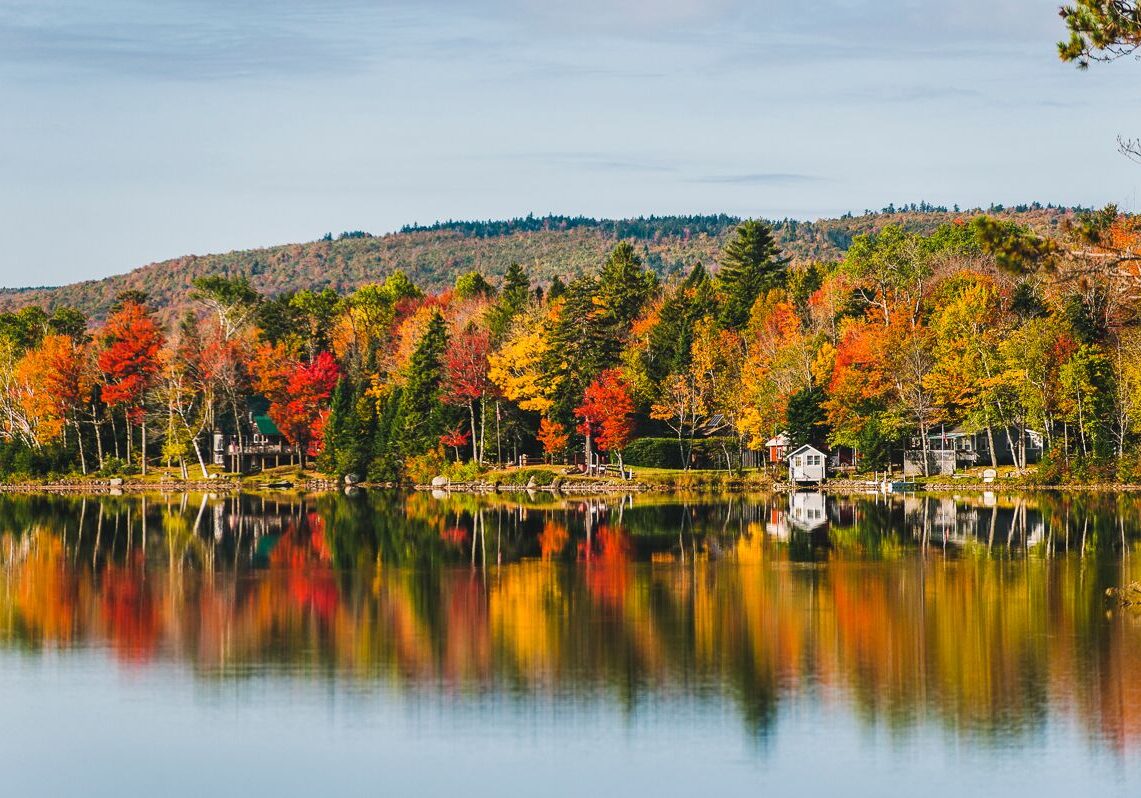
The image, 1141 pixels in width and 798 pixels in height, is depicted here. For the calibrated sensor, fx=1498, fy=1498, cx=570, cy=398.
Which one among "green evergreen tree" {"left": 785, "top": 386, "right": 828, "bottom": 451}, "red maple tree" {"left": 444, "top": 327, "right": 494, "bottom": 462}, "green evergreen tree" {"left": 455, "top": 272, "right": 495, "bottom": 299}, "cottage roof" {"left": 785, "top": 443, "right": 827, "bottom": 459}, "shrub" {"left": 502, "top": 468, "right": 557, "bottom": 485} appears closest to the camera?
"cottage roof" {"left": 785, "top": 443, "right": 827, "bottom": 459}

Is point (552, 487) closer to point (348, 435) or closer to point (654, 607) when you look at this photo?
point (348, 435)

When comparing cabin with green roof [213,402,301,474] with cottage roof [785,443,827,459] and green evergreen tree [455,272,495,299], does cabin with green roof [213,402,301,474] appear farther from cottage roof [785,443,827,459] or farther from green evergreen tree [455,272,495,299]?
cottage roof [785,443,827,459]

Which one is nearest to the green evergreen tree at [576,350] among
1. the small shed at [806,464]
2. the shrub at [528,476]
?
the shrub at [528,476]

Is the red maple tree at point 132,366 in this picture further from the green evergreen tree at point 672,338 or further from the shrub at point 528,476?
the green evergreen tree at point 672,338

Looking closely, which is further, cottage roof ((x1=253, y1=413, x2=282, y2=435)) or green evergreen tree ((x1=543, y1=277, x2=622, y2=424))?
cottage roof ((x1=253, y1=413, x2=282, y2=435))

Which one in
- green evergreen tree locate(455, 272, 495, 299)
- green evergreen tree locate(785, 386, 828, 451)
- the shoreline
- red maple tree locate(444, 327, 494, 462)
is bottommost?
the shoreline

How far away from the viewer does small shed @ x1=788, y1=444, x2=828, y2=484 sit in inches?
3246

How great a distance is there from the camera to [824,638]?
30.2 meters

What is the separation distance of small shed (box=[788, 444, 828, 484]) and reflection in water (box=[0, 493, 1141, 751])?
1883 cm

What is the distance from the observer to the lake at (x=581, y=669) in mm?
21578

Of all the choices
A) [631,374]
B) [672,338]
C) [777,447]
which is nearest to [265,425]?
[631,374]

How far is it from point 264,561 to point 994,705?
28813 mm

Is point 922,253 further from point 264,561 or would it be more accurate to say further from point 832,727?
point 832,727

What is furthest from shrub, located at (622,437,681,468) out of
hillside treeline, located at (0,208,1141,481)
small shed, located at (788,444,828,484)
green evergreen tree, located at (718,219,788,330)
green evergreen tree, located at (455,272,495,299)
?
green evergreen tree, located at (455,272,495,299)
